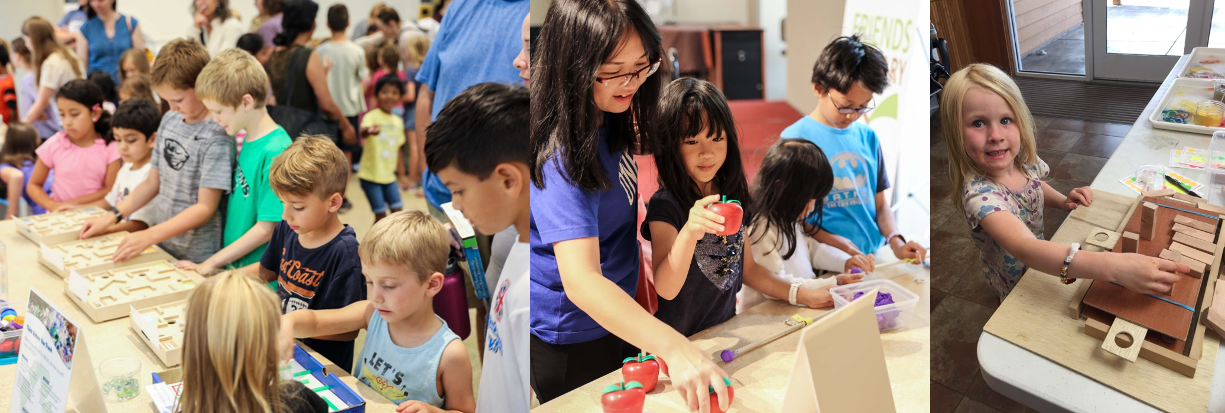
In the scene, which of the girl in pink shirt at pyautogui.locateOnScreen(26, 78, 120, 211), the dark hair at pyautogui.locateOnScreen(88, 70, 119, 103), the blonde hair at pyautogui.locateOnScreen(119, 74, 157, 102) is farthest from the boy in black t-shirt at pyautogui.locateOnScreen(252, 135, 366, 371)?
the dark hair at pyautogui.locateOnScreen(88, 70, 119, 103)

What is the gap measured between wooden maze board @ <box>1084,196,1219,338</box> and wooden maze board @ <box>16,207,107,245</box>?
10.2ft

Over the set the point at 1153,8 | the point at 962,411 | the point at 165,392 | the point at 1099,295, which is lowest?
the point at 962,411

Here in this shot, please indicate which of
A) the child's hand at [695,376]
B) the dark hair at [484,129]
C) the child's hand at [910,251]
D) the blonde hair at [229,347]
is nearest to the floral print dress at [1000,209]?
the child's hand at [910,251]

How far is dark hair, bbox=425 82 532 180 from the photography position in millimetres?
1307

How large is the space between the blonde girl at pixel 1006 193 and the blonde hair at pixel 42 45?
17.1 feet

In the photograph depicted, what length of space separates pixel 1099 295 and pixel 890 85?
1.94 ft

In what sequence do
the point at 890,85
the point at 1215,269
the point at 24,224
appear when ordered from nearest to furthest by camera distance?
the point at 890,85 → the point at 1215,269 → the point at 24,224

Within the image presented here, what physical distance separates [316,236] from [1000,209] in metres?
1.63

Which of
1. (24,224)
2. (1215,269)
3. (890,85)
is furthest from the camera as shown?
(24,224)

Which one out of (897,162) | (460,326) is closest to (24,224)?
(460,326)

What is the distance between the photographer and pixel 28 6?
16.9 ft

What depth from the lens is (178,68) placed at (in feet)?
8.07

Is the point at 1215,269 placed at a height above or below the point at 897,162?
below

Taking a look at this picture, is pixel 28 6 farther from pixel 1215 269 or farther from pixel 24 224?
pixel 1215 269
